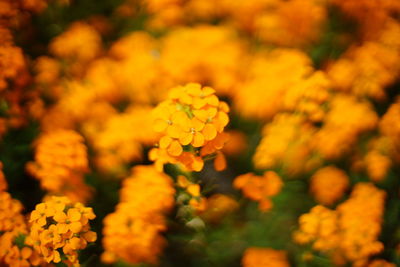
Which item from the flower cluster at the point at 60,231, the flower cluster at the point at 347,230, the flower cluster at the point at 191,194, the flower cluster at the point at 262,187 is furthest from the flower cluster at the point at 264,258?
the flower cluster at the point at 60,231

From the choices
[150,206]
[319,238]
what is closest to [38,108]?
[150,206]

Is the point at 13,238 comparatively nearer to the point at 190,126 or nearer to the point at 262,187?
the point at 190,126

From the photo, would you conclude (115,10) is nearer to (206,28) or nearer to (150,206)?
(206,28)

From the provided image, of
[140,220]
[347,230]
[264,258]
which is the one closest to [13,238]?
[140,220]

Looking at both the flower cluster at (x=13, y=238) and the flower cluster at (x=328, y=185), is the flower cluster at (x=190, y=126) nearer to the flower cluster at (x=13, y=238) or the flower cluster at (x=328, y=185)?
the flower cluster at (x=13, y=238)

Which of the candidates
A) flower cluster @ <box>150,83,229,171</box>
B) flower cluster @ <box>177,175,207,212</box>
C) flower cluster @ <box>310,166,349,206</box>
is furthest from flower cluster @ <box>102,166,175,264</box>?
flower cluster @ <box>310,166,349,206</box>

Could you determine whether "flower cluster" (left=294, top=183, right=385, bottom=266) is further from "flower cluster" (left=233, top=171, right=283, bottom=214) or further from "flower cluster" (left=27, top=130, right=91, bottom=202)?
"flower cluster" (left=27, top=130, right=91, bottom=202)
